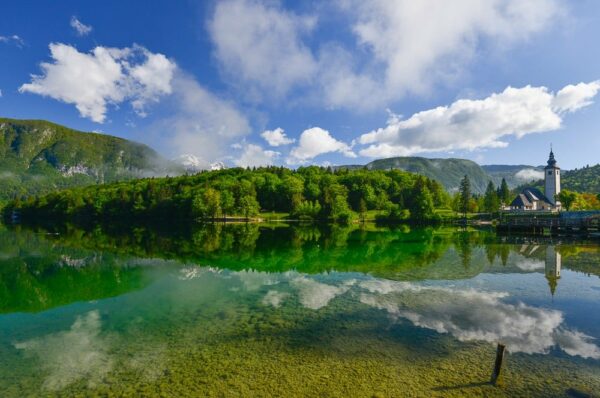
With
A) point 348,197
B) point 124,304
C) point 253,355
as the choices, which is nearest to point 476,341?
point 253,355

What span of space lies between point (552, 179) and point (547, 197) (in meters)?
9.84

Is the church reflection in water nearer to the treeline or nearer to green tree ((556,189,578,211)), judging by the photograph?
the treeline

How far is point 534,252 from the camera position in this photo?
180ft

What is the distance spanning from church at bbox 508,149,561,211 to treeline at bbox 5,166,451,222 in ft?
139

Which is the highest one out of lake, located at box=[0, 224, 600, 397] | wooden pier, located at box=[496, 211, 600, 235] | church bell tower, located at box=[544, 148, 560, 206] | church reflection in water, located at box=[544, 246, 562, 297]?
church bell tower, located at box=[544, 148, 560, 206]

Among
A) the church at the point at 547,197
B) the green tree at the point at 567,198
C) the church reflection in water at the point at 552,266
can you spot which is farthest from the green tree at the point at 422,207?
the church reflection in water at the point at 552,266

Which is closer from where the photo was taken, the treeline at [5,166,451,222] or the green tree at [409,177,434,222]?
the green tree at [409,177,434,222]

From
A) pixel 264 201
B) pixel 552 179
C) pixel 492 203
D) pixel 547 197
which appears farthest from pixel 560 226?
pixel 264 201

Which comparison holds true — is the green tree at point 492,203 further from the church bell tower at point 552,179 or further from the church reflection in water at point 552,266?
the church reflection in water at point 552,266

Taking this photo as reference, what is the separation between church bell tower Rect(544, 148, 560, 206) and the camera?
586 feet

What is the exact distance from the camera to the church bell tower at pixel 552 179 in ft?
586

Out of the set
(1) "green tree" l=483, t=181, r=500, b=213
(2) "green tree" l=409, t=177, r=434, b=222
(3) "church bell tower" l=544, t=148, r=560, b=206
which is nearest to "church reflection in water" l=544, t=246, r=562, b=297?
(2) "green tree" l=409, t=177, r=434, b=222

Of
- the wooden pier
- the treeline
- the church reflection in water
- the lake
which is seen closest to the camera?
the lake

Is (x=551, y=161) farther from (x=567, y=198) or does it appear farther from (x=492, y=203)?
(x=492, y=203)
